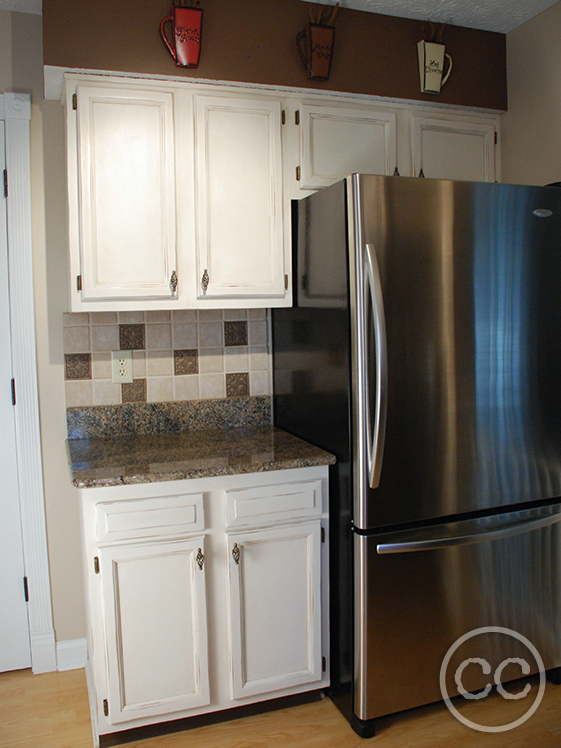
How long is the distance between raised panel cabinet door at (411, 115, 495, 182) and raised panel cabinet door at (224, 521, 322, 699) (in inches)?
56.0

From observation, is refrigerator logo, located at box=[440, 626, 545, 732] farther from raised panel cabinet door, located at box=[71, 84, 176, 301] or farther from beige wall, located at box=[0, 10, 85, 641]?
raised panel cabinet door, located at box=[71, 84, 176, 301]

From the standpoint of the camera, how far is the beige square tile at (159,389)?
93.9 inches

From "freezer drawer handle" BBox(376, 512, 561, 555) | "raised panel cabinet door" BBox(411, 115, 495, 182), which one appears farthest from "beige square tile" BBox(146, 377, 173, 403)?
"raised panel cabinet door" BBox(411, 115, 495, 182)

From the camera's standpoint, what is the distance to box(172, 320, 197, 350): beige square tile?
2408 millimetres

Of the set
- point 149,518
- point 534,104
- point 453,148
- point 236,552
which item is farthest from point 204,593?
point 534,104

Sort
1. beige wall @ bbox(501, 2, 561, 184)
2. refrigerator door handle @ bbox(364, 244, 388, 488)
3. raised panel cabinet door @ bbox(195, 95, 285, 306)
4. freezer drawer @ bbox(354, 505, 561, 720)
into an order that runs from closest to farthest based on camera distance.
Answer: refrigerator door handle @ bbox(364, 244, 388, 488) < freezer drawer @ bbox(354, 505, 561, 720) < raised panel cabinet door @ bbox(195, 95, 285, 306) < beige wall @ bbox(501, 2, 561, 184)

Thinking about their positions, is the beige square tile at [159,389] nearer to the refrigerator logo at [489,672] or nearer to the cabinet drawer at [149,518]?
the cabinet drawer at [149,518]

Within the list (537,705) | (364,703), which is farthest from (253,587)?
(537,705)

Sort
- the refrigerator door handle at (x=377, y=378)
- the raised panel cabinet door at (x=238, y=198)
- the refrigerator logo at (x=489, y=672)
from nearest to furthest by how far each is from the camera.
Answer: the refrigerator door handle at (x=377, y=378) → the refrigerator logo at (x=489, y=672) → the raised panel cabinet door at (x=238, y=198)

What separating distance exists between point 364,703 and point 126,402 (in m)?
1.32

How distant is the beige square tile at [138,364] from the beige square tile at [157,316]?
5.2 inches

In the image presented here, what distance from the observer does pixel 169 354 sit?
2.40 meters

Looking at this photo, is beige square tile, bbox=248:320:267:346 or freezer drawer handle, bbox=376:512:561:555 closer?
freezer drawer handle, bbox=376:512:561:555

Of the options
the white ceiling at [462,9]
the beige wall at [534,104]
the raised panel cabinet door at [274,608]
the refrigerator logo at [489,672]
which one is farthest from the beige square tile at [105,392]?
the beige wall at [534,104]
